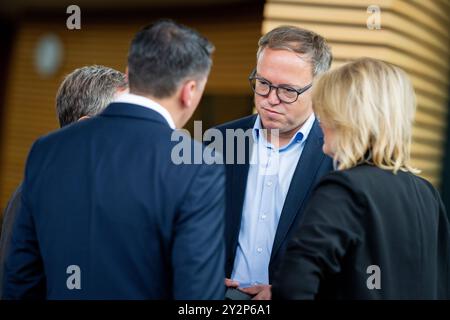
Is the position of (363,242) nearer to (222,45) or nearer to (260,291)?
(260,291)

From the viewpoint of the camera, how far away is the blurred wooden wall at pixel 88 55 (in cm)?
841

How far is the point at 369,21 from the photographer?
4512 mm

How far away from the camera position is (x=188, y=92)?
6.45 ft

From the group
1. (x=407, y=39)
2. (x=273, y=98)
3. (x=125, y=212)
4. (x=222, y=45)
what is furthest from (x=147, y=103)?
(x=222, y=45)

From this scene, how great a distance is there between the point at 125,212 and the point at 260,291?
0.93 m

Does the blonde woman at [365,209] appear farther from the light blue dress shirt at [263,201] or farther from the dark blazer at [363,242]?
the light blue dress shirt at [263,201]

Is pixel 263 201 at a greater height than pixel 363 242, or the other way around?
pixel 263 201

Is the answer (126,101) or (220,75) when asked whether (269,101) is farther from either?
(220,75)

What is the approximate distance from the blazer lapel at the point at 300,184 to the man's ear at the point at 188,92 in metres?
0.93

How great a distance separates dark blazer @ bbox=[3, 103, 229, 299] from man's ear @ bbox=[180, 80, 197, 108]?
0.10 m

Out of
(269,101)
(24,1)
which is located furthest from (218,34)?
(269,101)

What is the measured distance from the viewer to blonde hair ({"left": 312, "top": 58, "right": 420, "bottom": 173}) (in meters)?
2.03

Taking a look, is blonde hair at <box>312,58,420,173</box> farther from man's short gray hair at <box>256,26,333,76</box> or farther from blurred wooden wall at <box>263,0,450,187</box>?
blurred wooden wall at <box>263,0,450,187</box>
